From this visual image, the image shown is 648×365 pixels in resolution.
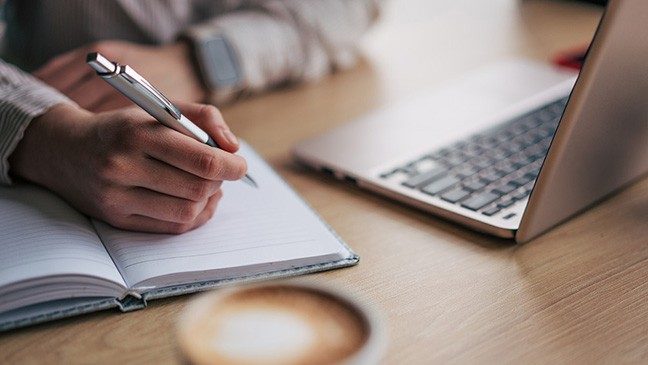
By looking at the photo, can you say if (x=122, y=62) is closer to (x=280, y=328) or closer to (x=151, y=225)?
(x=151, y=225)

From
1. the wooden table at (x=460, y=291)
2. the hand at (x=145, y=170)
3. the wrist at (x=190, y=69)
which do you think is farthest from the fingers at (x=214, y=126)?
the wrist at (x=190, y=69)

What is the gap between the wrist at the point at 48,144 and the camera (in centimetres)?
79

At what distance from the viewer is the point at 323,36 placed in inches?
49.7

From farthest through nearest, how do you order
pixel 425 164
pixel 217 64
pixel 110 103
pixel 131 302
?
pixel 217 64 < pixel 110 103 < pixel 425 164 < pixel 131 302

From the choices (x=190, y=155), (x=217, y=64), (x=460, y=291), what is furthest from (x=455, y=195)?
(x=217, y=64)

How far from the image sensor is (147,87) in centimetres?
69

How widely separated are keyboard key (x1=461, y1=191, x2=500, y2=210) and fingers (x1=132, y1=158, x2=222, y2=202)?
0.77 ft

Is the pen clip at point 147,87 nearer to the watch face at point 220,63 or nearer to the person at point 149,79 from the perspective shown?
the person at point 149,79

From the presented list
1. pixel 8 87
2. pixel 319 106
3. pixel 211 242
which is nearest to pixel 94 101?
pixel 8 87

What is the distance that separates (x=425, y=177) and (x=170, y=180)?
25 cm

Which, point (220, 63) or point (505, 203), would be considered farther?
point (220, 63)

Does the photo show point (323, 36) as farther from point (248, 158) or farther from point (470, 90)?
point (248, 158)

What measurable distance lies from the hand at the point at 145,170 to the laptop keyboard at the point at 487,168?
0.65ft

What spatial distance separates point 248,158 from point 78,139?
7.9 inches
